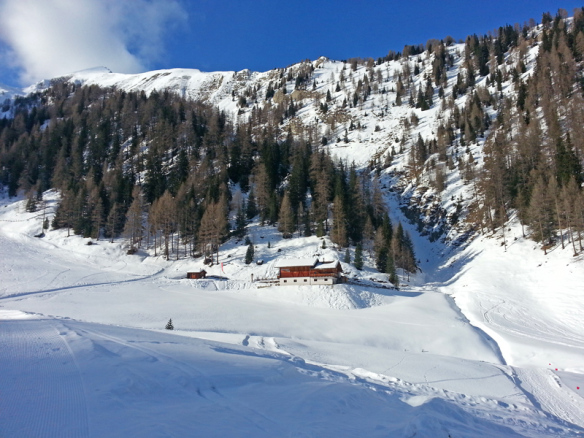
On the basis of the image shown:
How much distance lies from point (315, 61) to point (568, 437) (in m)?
190

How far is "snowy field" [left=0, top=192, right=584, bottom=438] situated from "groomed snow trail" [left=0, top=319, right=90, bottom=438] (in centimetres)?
4

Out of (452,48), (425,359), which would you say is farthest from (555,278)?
(452,48)

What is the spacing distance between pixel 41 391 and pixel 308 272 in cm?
3351

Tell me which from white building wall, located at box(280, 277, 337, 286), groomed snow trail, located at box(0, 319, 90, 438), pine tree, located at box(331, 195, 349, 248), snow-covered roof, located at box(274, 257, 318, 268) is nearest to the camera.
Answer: groomed snow trail, located at box(0, 319, 90, 438)

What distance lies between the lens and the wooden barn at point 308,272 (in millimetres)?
37469

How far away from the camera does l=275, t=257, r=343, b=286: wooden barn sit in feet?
123

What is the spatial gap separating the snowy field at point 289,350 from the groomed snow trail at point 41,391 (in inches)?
1.4

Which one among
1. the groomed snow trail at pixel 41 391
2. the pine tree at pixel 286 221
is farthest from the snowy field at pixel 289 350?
the pine tree at pixel 286 221

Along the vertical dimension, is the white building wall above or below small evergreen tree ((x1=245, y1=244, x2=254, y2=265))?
below

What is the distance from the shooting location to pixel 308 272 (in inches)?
1510

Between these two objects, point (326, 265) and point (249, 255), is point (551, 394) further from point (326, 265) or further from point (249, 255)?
point (249, 255)

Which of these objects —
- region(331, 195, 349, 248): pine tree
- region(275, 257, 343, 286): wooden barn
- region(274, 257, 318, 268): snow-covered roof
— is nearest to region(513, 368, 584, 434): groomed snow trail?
region(275, 257, 343, 286): wooden barn

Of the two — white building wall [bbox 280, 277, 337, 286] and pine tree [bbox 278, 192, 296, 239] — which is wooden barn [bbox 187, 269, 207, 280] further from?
pine tree [bbox 278, 192, 296, 239]

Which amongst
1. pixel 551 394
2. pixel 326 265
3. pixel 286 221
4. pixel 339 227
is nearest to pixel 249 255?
pixel 286 221
